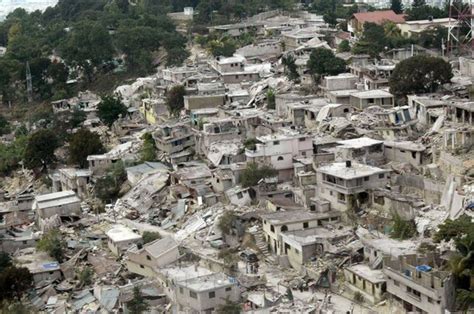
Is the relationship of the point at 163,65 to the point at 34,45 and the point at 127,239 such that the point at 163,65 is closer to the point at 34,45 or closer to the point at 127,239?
the point at 34,45

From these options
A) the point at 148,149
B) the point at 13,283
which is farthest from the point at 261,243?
the point at 148,149

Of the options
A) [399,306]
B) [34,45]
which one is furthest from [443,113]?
[34,45]

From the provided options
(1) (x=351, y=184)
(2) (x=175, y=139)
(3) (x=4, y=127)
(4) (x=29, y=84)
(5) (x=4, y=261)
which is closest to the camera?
(1) (x=351, y=184)

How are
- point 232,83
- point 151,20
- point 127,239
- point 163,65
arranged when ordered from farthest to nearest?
point 151,20, point 163,65, point 232,83, point 127,239

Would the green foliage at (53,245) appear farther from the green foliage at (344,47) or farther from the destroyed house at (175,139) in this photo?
the green foliage at (344,47)

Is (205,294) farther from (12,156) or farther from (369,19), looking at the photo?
(369,19)

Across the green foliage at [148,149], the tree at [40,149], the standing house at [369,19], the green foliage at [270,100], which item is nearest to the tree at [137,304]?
the green foliage at [148,149]

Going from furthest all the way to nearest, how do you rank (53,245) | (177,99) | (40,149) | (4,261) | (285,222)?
1. (177,99)
2. (40,149)
3. (53,245)
4. (4,261)
5. (285,222)
